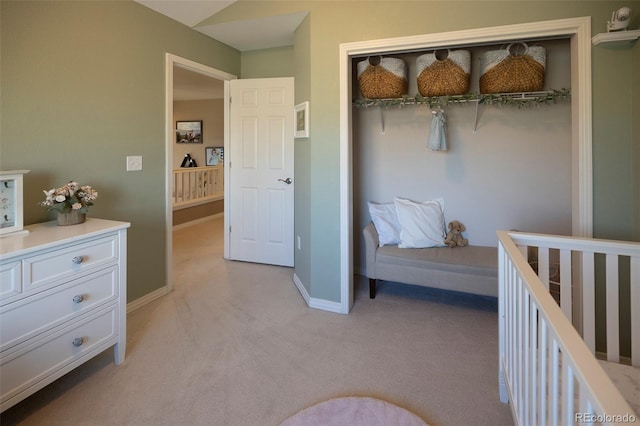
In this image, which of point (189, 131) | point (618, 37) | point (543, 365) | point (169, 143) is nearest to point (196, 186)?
point (189, 131)

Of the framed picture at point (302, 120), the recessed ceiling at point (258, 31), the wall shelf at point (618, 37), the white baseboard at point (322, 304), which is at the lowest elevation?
the white baseboard at point (322, 304)

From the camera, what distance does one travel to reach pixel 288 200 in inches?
153

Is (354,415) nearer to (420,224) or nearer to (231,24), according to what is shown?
(420,224)

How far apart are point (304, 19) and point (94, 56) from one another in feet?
5.16

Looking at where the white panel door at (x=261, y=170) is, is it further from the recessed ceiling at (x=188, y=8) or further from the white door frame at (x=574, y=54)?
the white door frame at (x=574, y=54)

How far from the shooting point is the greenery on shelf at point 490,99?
2673 mm

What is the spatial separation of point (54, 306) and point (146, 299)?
4.30 feet

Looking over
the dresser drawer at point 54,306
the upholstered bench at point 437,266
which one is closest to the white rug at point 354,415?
the dresser drawer at point 54,306

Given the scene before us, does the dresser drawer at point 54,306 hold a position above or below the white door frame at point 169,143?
below

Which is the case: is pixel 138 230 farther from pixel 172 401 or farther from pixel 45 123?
pixel 172 401

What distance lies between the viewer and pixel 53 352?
1.76 m

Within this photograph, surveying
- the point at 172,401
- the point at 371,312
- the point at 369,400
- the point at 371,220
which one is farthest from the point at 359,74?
the point at 172,401

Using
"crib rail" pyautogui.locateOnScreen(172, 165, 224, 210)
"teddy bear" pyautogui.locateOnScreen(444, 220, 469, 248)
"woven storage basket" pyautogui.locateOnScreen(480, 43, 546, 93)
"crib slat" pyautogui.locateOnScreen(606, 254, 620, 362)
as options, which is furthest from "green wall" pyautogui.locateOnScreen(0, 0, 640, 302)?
"crib rail" pyautogui.locateOnScreen(172, 165, 224, 210)

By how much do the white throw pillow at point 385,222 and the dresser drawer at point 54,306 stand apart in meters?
2.06
